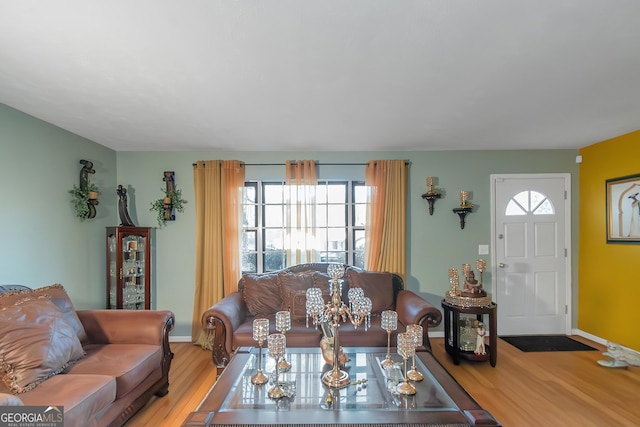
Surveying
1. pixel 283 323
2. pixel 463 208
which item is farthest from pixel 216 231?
pixel 463 208

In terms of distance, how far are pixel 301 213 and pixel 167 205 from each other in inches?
66.9

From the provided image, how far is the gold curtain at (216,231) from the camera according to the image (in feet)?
12.5

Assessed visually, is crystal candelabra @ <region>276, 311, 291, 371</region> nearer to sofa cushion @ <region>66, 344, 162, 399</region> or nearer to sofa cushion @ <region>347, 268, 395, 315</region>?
sofa cushion @ <region>66, 344, 162, 399</region>

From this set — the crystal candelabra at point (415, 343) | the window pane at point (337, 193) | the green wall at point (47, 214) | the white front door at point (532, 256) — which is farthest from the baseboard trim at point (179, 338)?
the white front door at point (532, 256)

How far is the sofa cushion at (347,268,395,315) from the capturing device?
11.1 feet

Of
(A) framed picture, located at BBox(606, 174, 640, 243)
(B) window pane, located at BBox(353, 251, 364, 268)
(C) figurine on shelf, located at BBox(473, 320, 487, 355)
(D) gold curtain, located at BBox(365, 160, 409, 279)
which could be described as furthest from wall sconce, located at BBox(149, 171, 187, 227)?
(A) framed picture, located at BBox(606, 174, 640, 243)

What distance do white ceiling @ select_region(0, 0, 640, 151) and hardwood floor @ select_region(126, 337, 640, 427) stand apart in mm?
2486

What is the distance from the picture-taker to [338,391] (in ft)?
5.99

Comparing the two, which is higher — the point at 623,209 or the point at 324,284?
the point at 623,209

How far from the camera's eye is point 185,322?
12.9 ft

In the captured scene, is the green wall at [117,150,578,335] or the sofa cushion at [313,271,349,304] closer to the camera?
the sofa cushion at [313,271,349,304]

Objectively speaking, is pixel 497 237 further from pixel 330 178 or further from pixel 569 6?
pixel 569 6

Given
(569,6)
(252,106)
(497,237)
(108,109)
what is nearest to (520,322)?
(497,237)

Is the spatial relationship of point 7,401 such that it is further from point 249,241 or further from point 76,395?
point 249,241
